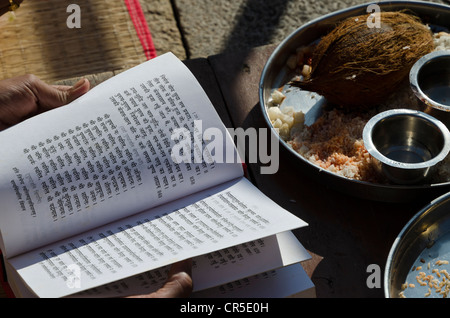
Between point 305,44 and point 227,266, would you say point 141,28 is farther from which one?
point 227,266

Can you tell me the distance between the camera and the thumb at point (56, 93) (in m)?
0.98

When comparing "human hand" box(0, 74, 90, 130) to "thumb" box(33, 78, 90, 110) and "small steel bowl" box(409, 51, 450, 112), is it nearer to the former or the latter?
"thumb" box(33, 78, 90, 110)

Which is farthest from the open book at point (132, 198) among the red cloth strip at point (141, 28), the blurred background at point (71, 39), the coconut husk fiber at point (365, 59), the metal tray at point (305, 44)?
the red cloth strip at point (141, 28)

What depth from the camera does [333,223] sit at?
2.93ft

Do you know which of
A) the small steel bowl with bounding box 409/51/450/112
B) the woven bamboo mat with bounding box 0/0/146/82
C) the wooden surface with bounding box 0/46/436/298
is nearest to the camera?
the wooden surface with bounding box 0/46/436/298

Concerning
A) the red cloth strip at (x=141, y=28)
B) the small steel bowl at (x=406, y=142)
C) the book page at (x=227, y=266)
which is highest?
the red cloth strip at (x=141, y=28)

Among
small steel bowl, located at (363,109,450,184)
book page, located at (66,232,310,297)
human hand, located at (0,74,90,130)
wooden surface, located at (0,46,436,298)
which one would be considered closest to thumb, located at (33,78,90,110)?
human hand, located at (0,74,90,130)

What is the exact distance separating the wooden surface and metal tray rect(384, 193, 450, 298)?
0.04m

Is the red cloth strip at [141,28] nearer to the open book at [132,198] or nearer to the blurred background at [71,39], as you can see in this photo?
the blurred background at [71,39]

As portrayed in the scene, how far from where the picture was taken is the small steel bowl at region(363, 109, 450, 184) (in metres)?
0.84

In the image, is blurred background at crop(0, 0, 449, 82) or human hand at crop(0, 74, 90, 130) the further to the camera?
blurred background at crop(0, 0, 449, 82)

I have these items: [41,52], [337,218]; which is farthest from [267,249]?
[41,52]
